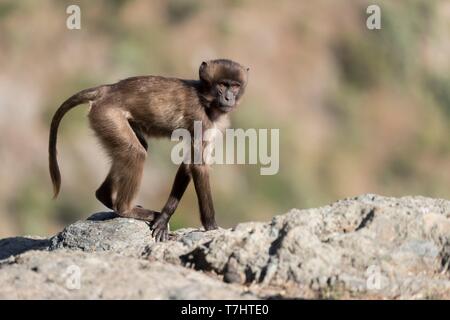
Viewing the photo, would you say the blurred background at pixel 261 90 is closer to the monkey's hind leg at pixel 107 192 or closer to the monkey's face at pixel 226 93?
the monkey's hind leg at pixel 107 192

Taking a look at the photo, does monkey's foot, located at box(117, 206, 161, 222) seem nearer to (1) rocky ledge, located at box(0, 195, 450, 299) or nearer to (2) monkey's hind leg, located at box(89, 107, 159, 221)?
(2) monkey's hind leg, located at box(89, 107, 159, 221)

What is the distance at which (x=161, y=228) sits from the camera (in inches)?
414

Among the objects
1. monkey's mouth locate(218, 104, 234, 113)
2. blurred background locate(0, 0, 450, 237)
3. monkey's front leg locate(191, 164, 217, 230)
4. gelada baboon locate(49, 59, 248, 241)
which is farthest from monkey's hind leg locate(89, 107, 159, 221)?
blurred background locate(0, 0, 450, 237)

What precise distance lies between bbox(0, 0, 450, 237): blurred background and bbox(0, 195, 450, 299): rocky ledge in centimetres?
1666

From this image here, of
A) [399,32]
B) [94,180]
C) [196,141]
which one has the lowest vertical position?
[94,180]

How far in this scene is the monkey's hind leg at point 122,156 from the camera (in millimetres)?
10805

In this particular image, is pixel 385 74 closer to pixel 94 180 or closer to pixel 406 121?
pixel 406 121

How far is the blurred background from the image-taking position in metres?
26.9

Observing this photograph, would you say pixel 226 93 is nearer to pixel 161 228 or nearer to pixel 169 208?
pixel 169 208

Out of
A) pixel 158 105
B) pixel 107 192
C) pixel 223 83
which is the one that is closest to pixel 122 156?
pixel 107 192

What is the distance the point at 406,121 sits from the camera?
105 feet
